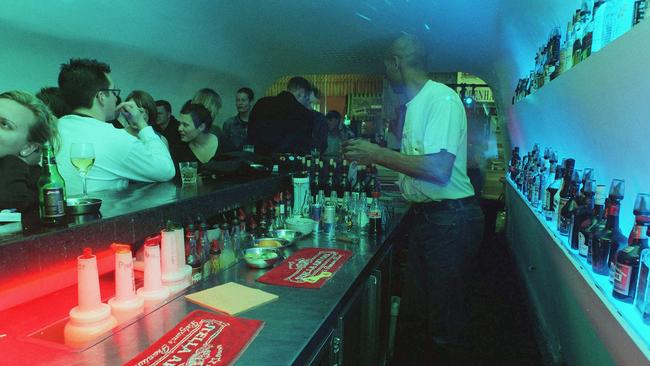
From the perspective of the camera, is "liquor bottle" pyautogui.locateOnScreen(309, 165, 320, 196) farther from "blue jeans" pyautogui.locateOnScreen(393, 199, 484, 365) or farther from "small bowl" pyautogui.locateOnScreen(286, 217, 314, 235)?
"blue jeans" pyautogui.locateOnScreen(393, 199, 484, 365)

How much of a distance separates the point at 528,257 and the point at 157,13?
395 centimetres

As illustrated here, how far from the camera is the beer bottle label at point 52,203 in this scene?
1269 millimetres

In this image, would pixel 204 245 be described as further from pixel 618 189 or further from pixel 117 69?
pixel 117 69

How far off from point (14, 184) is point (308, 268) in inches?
43.5

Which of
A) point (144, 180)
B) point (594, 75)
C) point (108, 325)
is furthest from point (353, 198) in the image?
point (108, 325)

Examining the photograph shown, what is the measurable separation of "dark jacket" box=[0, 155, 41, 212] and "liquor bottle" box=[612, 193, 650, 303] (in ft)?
6.43

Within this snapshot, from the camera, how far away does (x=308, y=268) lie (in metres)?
1.89

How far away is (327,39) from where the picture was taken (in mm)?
5172

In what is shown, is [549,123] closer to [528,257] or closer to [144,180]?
[528,257]

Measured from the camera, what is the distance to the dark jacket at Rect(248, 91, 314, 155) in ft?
13.1

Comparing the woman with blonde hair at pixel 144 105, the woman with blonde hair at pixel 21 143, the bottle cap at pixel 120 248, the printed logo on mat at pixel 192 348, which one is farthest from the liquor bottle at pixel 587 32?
the woman with blonde hair at pixel 144 105

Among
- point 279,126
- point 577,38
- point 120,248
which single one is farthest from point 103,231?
point 279,126

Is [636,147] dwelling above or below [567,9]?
below

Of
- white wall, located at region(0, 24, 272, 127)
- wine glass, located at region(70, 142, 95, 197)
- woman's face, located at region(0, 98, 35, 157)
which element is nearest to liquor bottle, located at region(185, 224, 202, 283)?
wine glass, located at region(70, 142, 95, 197)
